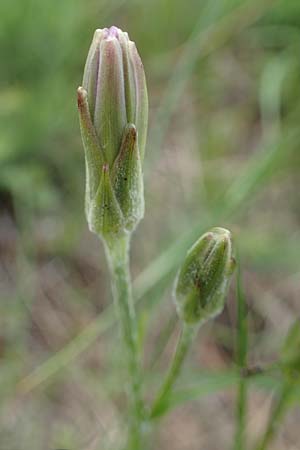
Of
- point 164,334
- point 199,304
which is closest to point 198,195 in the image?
point 164,334

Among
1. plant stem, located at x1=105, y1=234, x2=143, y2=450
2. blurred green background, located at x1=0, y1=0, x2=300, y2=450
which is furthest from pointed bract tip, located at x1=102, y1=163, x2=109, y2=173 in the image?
blurred green background, located at x1=0, y1=0, x2=300, y2=450

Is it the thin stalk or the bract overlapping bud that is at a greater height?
the bract overlapping bud

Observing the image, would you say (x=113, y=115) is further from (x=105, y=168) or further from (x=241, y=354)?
(x=241, y=354)

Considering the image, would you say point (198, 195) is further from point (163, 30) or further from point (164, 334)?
point (164, 334)

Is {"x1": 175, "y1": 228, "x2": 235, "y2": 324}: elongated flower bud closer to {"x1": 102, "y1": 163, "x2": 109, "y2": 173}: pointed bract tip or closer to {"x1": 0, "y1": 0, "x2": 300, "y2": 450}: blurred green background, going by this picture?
{"x1": 102, "y1": 163, "x2": 109, "y2": 173}: pointed bract tip

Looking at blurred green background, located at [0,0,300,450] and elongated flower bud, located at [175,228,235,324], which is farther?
blurred green background, located at [0,0,300,450]

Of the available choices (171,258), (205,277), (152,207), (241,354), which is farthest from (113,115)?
(152,207)

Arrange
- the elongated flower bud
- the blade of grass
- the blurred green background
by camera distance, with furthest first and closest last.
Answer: the blurred green background → the blade of grass → the elongated flower bud
